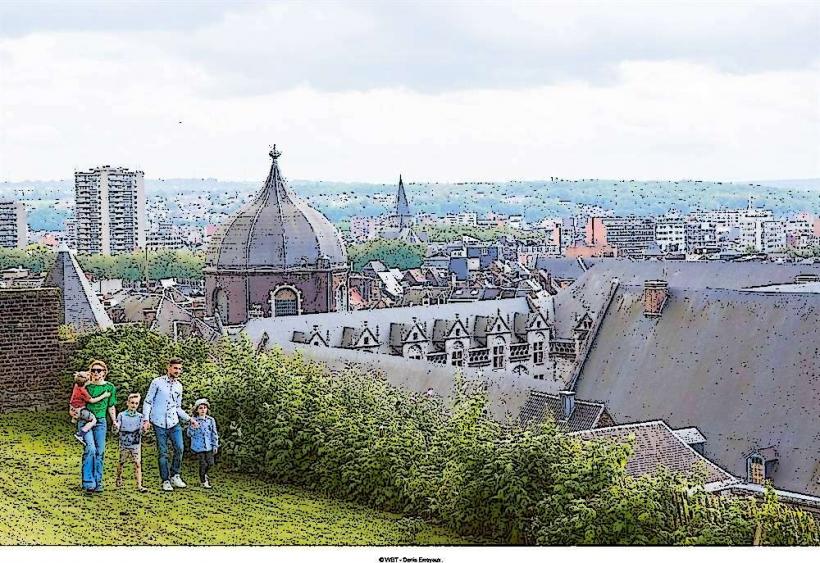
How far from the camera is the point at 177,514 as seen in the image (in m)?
6.27

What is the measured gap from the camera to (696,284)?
34188 millimetres

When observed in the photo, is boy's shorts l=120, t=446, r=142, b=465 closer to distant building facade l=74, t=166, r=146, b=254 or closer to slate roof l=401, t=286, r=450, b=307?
distant building facade l=74, t=166, r=146, b=254

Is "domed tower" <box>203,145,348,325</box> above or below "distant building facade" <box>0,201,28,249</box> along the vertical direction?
below

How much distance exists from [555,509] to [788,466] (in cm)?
756

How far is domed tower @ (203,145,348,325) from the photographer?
26891mm

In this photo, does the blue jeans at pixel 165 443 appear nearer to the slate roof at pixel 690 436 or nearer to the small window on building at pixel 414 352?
the slate roof at pixel 690 436

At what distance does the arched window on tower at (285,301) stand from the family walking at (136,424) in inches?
789

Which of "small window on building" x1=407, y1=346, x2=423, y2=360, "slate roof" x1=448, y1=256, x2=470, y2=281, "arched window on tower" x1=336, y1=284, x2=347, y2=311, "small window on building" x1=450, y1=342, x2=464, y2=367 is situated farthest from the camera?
"slate roof" x1=448, y1=256, x2=470, y2=281

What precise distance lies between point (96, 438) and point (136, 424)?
209 millimetres

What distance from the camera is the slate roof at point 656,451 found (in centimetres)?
804

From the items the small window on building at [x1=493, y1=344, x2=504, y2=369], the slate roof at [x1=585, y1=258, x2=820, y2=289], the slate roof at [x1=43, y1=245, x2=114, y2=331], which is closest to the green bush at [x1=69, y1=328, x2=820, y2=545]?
the slate roof at [x1=43, y1=245, x2=114, y2=331]

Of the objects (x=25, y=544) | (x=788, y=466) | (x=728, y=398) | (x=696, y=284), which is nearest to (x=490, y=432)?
(x=25, y=544)

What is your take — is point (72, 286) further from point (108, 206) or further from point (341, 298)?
point (341, 298)
